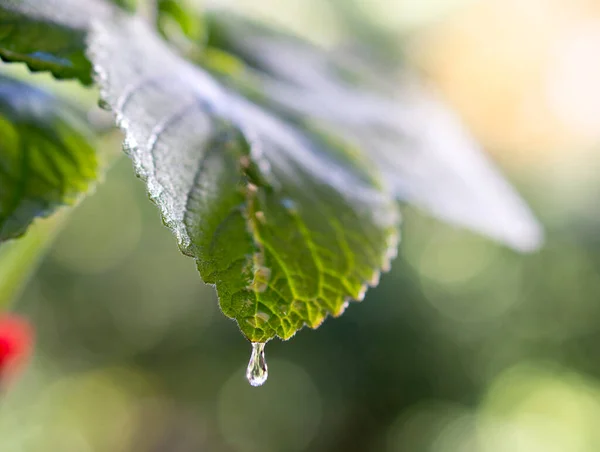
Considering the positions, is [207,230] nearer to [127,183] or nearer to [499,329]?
[499,329]

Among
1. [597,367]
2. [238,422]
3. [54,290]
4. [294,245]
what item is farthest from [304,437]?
[294,245]

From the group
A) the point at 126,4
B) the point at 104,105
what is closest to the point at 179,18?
the point at 126,4

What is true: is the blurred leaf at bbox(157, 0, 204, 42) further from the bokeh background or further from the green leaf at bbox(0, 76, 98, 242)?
the bokeh background

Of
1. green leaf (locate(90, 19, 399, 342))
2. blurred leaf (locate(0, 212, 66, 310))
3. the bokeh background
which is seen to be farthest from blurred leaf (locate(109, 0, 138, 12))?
the bokeh background

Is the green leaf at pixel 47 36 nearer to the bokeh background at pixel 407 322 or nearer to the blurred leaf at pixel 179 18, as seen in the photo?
the blurred leaf at pixel 179 18

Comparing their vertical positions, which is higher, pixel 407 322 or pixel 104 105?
pixel 104 105

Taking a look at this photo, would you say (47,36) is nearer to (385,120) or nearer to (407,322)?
(385,120)
